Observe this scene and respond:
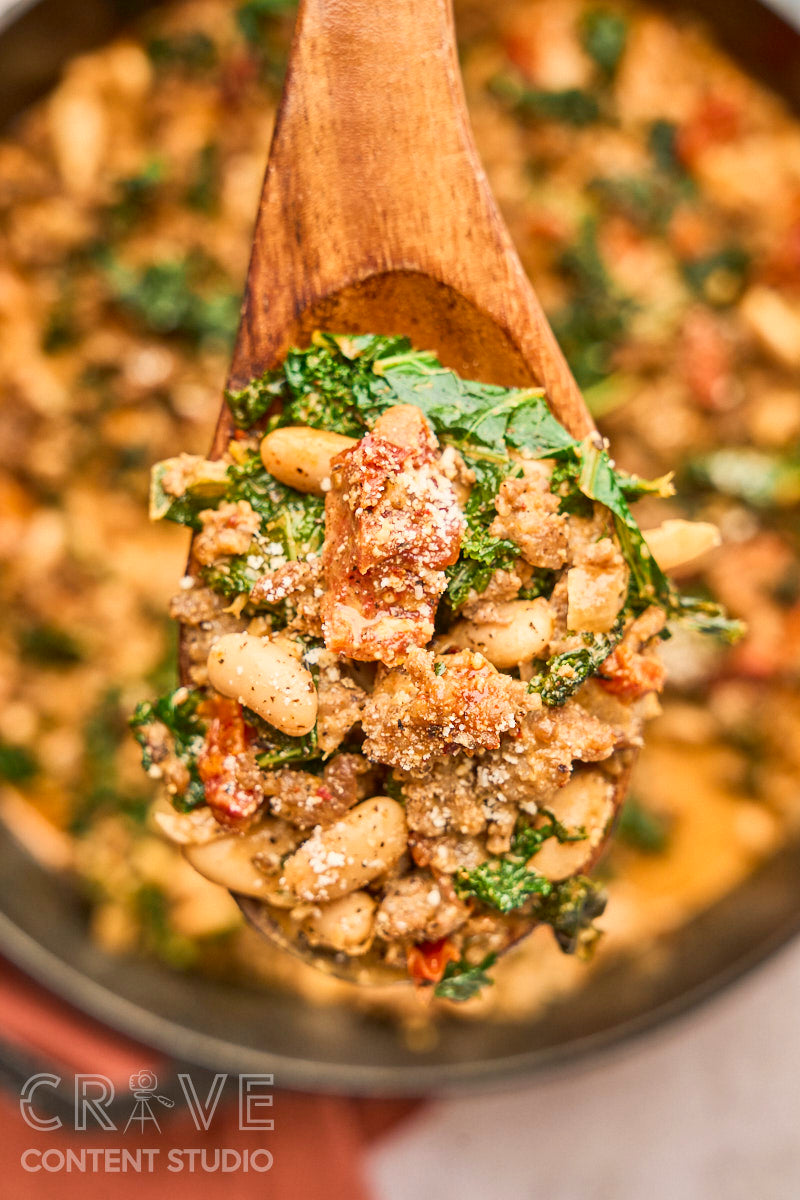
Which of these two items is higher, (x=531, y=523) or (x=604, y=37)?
(x=604, y=37)

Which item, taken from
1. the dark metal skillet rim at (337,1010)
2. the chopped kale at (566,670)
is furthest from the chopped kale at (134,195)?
the chopped kale at (566,670)

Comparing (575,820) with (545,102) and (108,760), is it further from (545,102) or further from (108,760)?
(545,102)

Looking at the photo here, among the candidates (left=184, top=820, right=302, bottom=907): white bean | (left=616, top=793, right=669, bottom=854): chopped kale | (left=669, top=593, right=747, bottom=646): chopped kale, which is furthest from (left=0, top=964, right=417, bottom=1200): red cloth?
(left=669, top=593, right=747, bottom=646): chopped kale

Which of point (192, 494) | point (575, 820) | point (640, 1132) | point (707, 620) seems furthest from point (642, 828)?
point (192, 494)

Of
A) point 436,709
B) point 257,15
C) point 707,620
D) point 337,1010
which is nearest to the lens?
point 436,709

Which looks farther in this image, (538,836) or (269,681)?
(538,836)

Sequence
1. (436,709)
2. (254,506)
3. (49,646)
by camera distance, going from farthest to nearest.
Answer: (49,646), (254,506), (436,709)

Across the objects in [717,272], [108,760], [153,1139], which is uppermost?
[717,272]

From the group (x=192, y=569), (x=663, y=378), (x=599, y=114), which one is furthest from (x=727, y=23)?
(x=192, y=569)
